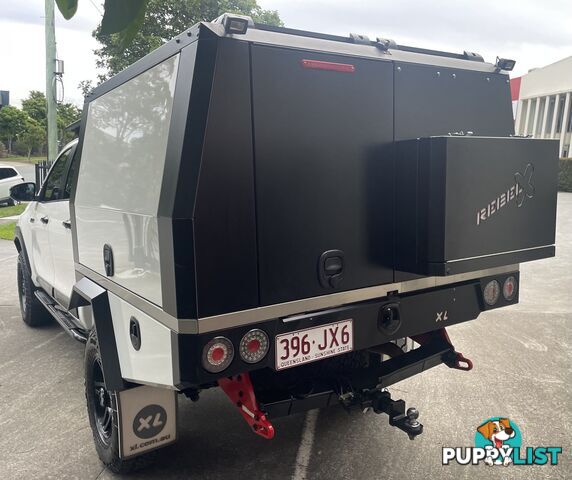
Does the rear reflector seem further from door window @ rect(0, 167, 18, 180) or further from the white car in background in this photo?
door window @ rect(0, 167, 18, 180)

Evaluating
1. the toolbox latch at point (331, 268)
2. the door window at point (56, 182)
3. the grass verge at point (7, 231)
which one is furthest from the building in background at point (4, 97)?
the toolbox latch at point (331, 268)

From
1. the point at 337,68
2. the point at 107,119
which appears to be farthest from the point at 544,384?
the point at 107,119

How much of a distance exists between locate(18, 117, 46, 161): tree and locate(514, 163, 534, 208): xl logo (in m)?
52.6

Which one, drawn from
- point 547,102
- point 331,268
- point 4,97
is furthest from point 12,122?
point 331,268

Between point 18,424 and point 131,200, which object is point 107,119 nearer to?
Result: point 131,200

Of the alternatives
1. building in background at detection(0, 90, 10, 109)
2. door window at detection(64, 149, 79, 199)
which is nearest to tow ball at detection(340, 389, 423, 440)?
door window at detection(64, 149, 79, 199)

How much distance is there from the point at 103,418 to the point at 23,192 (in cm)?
267

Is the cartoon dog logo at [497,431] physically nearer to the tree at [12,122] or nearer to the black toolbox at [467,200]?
the black toolbox at [467,200]

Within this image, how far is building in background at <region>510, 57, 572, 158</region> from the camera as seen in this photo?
109ft

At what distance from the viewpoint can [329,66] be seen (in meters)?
2.46

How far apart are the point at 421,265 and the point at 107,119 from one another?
2.07m

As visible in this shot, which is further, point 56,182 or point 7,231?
point 7,231

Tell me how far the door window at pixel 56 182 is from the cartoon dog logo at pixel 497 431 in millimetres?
3620

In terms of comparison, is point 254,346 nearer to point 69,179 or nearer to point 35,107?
point 69,179
